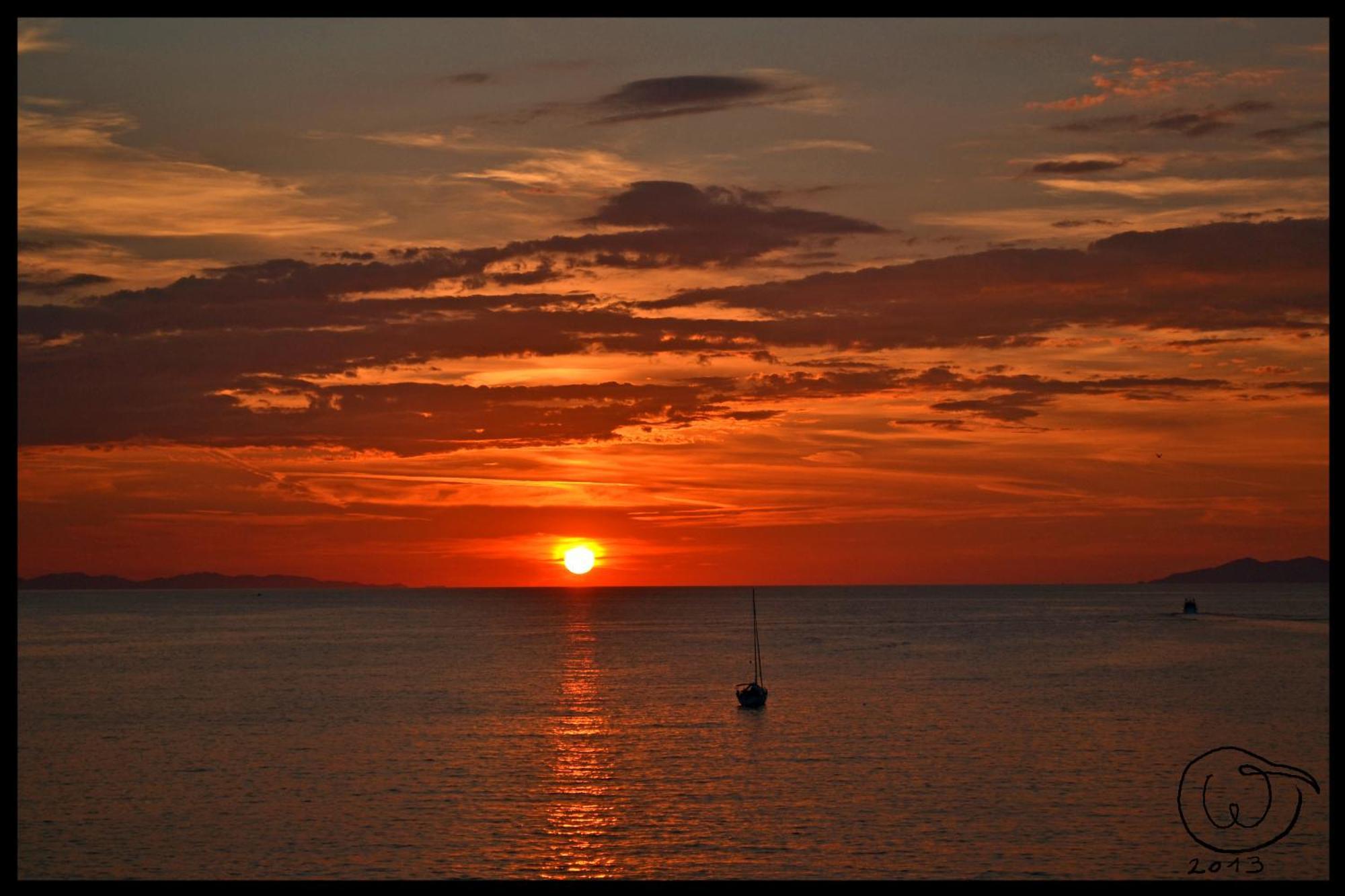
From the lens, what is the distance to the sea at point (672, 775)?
156ft

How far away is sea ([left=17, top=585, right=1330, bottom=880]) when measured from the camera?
1874 inches

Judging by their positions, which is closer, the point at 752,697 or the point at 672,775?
the point at 672,775

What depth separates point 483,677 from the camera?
419 feet

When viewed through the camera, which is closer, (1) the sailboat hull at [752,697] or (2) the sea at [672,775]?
(2) the sea at [672,775]

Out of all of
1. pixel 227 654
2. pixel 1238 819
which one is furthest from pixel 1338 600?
pixel 227 654

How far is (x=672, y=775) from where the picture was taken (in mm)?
65188

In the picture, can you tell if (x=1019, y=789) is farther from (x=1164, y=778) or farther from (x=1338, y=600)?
(x=1338, y=600)

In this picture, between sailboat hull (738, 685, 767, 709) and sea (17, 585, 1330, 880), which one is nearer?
sea (17, 585, 1330, 880)

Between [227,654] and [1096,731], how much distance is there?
121 m

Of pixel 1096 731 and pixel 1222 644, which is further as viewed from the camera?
pixel 1222 644
